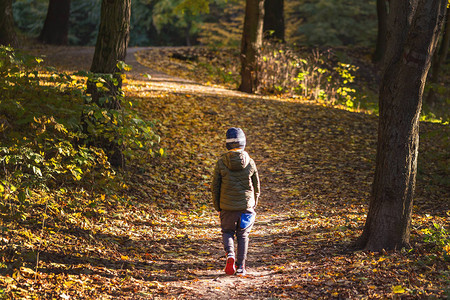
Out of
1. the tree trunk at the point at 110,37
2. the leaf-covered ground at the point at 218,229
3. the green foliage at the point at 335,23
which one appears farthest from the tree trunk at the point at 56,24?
the tree trunk at the point at 110,37

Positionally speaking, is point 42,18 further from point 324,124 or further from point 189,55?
point 324,124

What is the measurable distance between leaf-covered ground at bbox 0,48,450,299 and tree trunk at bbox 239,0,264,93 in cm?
196

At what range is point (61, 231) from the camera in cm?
549

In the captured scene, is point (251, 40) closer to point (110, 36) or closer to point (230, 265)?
point (110, 36)

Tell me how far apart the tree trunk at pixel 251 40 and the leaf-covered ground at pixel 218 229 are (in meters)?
1.96

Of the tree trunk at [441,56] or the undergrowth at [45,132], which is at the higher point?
the tree trunk at [441,56]

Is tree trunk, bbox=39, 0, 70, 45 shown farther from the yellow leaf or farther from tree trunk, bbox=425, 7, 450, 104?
the yellow leaf

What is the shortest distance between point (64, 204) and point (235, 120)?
6458mm

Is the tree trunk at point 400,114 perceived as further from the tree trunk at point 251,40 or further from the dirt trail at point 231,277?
the tree trunk at point 251,40

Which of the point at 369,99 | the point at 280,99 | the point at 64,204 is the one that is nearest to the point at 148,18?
the point at 369,99

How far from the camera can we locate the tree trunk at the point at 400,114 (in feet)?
16.4

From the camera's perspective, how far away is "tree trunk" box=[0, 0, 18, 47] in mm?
13469

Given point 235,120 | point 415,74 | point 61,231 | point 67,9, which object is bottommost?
point 61,231

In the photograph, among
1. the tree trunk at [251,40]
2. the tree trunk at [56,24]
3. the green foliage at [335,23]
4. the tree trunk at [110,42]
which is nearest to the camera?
the tree trunk at [110,42]
